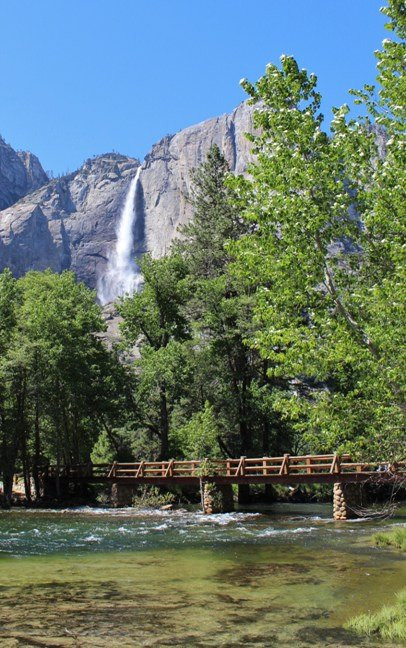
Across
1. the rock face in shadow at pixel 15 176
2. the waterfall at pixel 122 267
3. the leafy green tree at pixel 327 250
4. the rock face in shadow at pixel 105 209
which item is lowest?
the leafy green tree at pixel 327 250

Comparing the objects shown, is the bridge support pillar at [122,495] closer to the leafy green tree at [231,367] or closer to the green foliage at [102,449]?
the leafy green tree at [231,367]

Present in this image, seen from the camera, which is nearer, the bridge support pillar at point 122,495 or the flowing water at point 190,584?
the flowing water at point 190,584

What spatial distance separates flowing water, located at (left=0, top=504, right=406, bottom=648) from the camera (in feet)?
27.1

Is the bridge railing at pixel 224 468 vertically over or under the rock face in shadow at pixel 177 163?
under

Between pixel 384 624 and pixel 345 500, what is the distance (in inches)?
694

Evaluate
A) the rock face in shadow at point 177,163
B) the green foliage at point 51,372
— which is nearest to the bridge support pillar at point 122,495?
the green foliage at point 51,372

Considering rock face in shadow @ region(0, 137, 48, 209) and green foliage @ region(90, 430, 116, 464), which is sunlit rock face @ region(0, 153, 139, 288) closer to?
rock face in shadow @ region(0, 137, 48, 209)

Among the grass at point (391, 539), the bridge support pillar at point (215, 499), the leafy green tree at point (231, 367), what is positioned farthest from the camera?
the leafy green tree at point (231, 367)

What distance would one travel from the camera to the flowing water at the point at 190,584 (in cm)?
827

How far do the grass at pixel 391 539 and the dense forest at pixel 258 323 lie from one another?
4321 mm

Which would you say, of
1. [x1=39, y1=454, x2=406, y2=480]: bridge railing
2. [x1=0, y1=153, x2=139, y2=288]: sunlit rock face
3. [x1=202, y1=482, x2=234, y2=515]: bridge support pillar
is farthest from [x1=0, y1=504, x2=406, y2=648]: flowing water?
[x1=0, y1=153, x2=139, y2=288]: sunlit rock face

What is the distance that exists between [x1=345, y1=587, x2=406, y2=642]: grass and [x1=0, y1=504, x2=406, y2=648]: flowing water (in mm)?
249

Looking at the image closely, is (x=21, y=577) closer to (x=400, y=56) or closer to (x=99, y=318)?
(x=400, y=56)

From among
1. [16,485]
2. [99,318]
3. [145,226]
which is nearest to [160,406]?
[99,318]
